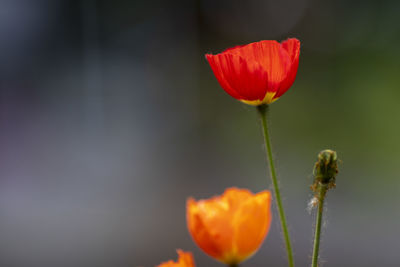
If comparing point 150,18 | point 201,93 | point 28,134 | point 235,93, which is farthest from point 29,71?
point 235,93

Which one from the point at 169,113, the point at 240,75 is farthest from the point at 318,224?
the point at 169,113

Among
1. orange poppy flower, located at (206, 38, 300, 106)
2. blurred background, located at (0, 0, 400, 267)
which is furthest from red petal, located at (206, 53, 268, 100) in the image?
blurred background, located at (0, 0, 400, 267)

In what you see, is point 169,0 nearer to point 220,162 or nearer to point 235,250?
point 220,162

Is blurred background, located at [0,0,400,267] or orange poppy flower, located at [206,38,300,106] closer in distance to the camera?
orange poppy flower, located at [206,38,300,106]

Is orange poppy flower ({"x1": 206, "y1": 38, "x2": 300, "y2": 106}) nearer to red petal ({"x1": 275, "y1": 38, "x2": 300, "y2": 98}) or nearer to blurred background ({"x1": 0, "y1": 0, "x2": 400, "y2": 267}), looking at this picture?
red petal ({"x1": 275, "y1": 38, "x2": 300, "y2": 98})

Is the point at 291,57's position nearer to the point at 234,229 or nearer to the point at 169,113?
the point at 234,229

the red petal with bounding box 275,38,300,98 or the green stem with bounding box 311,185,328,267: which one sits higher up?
the red petal with bounding box 275,38,300,98
